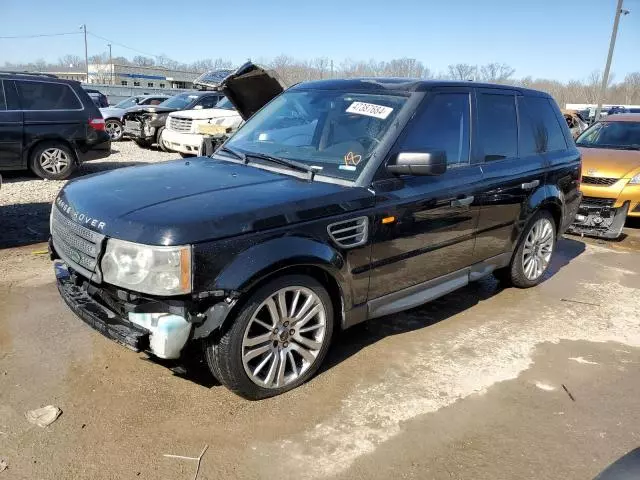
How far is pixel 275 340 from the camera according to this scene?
312cm

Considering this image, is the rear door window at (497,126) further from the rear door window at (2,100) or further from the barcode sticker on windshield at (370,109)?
the rear door window at (2,100)

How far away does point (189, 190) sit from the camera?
3.13 meters

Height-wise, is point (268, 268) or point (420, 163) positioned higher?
point (420, 163)

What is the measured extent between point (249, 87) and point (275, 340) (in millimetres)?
5069

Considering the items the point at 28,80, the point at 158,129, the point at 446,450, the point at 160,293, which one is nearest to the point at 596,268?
the point at 446,450

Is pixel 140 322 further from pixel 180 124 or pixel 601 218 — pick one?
pixel 180 124

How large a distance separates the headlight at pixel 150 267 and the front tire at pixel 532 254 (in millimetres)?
3422

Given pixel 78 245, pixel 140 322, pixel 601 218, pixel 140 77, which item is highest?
pixel 140 77

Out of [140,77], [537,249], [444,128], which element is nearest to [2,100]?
[444,128]

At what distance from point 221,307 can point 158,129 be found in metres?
12.6

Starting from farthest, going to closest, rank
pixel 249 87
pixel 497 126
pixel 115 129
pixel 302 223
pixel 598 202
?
1. pixel 115 129
2. pixel 598 202
3. pixel 249 87
4. pixel 497 126
5. pixel 302 223

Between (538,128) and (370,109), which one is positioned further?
(538,128)

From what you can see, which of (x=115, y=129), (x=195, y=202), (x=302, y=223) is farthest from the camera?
(x=115, y=129)

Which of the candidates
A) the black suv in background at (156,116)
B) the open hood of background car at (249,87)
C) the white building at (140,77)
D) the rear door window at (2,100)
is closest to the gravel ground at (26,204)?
the rear door window at (2,100)
